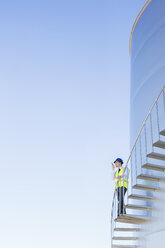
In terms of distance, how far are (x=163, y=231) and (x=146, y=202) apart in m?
1.18

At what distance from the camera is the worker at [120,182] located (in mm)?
8070

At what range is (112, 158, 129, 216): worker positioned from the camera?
26.5ft

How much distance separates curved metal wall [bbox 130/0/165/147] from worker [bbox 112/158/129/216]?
5.82ft

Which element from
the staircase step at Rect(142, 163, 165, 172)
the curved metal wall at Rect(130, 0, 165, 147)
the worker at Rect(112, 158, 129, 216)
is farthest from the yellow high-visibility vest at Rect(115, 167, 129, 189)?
the curved metal wall at Rect(130, 0, 165, 147)

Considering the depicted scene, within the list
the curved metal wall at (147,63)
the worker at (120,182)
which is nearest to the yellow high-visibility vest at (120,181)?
the worker at (120,182)

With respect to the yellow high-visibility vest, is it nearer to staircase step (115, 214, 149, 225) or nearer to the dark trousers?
the dark trousers

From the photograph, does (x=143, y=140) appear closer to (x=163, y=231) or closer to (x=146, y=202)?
(x=146, y=202)

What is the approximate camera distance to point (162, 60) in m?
9.26

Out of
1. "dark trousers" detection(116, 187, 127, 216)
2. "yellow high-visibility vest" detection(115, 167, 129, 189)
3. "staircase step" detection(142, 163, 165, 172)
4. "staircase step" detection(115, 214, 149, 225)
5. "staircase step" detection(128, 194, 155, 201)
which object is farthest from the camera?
"yellow high-visibility vest" detection(115, 167, 129, 189)

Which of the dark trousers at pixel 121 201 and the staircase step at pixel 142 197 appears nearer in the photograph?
the staircase step at pixel 142 197

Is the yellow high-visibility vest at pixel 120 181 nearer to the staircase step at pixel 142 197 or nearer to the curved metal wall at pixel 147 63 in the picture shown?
the staircase step at pixel 142 197

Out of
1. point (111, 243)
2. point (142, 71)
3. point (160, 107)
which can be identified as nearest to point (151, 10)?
point (142, 71)

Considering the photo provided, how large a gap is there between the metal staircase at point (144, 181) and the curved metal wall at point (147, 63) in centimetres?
80

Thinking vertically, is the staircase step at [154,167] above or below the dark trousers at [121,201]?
above
